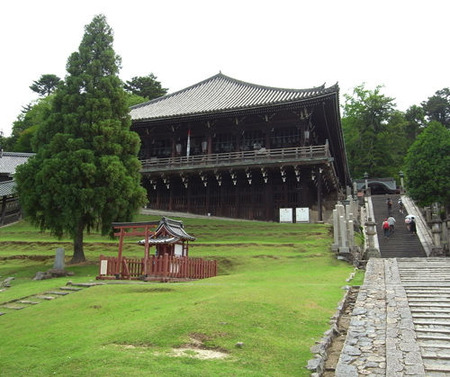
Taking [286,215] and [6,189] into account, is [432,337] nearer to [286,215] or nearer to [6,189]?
[286,215]

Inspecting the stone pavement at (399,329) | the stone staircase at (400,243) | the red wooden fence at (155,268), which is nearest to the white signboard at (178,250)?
the red wooden fence at (155,268)

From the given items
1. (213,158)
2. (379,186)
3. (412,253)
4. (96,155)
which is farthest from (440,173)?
(379,186)

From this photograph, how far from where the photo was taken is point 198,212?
34.7 meters

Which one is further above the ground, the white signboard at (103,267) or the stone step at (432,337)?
the white signboard at (103,267)

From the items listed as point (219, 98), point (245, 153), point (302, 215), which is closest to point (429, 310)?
point (302, 215)

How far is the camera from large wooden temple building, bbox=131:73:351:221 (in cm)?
3139

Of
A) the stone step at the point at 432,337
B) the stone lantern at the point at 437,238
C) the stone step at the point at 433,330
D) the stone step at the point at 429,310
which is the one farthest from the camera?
the stone lantern at the point at 437,238

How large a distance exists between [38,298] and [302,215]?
68.7 ft

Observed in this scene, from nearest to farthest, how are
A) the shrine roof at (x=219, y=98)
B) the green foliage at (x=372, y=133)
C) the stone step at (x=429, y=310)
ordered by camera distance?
the stone step at (x=429, y=310) → the shrine roof at (x=219, y=98) → the green foliage at (x=372, y=133)

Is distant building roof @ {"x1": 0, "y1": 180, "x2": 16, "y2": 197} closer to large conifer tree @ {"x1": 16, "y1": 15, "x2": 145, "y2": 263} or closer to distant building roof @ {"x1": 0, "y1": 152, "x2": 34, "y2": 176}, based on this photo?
distant building roof @ {"x1": 0, "y1": 152, "x2": 34, "y2": 176}

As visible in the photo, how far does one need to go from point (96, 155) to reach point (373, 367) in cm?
1905

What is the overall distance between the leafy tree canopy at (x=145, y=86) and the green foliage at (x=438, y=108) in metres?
49.6

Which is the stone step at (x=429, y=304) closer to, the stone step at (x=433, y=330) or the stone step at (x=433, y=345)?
the stone step at (x=433, y=330)

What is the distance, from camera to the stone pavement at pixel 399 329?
6656 millimetres
